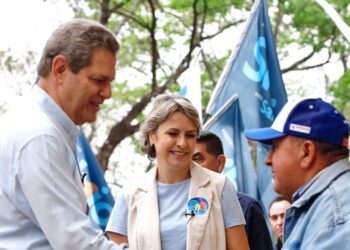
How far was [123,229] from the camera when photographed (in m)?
4.60

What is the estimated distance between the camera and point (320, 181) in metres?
3.39

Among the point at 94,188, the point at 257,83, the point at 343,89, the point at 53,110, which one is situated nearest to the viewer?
the point at 53,110

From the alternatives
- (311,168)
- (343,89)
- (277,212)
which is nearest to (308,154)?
(311,168)

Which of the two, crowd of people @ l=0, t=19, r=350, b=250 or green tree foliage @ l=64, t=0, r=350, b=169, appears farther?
green tree foliage @ l=64, t=0, r=350, b=169

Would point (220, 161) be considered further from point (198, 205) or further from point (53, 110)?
point (53, 110)

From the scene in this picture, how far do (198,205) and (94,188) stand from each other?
158 inches

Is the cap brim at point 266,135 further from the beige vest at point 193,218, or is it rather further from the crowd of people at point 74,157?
the beige vest at point 193,218

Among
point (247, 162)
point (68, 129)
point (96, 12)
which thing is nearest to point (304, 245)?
point (68, 129)

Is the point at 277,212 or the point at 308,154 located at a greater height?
the point at 308,154

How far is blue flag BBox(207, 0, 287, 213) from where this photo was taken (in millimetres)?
8184

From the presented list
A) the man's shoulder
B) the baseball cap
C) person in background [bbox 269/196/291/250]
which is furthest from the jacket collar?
person in background [bbox 269/196/291/250]

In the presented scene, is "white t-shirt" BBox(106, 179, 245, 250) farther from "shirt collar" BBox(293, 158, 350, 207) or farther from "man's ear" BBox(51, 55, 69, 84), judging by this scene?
"man's ear" BBox(51, 55, 69, 84)

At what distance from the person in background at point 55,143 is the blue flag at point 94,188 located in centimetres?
470

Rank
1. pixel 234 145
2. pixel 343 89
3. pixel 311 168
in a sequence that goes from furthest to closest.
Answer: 1. pixel 343 89
2. pixel 234 145
3. pixel 311 168
